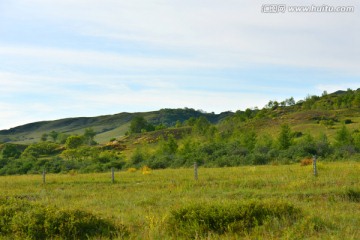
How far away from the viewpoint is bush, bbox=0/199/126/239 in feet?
27.3

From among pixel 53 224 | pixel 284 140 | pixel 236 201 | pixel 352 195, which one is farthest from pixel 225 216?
pixel 284 140

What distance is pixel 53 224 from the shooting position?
27.9 feet

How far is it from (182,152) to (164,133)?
66.1 m

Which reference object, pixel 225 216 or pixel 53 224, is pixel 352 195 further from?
pixel 53 224

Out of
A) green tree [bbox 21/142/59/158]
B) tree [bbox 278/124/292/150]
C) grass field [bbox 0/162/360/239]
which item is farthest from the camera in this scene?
green tree [bbox 21/142/59/158]

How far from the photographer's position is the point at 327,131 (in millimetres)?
74562

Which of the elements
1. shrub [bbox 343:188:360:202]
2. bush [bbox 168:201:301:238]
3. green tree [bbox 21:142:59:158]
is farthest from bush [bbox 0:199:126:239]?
green tree [bbox 21:142:59:158]

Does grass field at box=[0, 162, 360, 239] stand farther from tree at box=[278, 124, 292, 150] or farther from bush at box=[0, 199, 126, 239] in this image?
tree at box=[278, 124, 292, 150]

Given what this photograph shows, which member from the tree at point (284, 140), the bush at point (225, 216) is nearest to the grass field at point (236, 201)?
the bush at point (225, 216)

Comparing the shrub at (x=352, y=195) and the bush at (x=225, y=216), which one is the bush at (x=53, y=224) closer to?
the bush at (x=225, y=216)

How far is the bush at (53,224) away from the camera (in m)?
8.34

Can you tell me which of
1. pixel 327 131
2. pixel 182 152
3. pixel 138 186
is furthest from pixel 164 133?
pixel 138 186

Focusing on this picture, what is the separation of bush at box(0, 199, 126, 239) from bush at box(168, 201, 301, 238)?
4.47ft

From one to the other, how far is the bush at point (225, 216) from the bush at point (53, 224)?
136 centimetres
